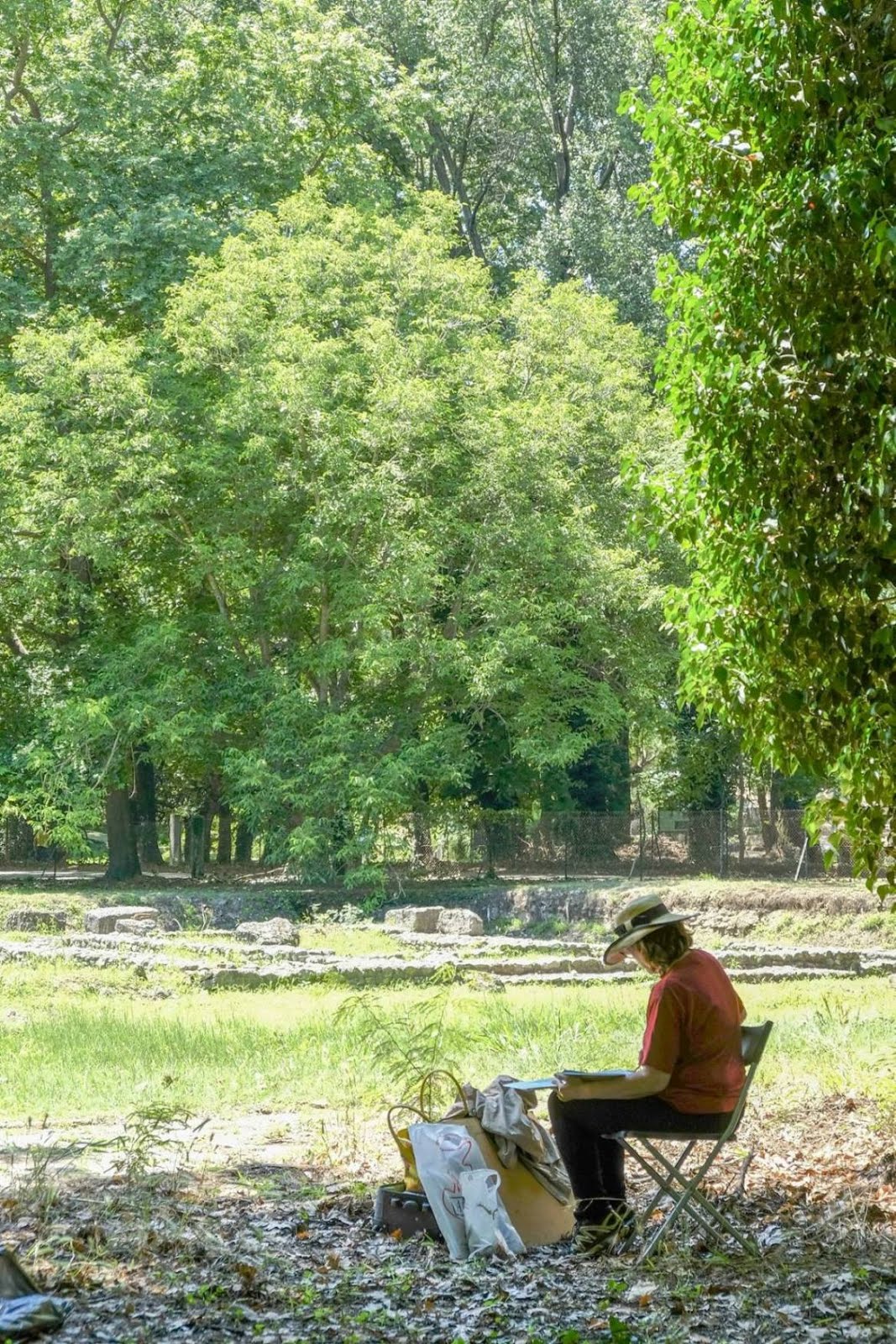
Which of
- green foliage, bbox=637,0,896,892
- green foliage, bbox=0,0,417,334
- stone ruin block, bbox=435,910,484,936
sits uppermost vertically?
green foliage, bbox=0,0,417,334

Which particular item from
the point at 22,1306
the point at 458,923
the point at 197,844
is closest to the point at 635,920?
the point at 22,1306

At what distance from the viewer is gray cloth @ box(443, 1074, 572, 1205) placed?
243 inches

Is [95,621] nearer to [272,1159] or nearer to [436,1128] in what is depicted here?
[272,1159]

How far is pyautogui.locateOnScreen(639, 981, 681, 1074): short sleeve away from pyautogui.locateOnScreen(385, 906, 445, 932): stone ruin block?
17.7m

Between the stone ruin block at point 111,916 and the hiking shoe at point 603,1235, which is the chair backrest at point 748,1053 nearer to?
the hiking shoe at point 603,1235

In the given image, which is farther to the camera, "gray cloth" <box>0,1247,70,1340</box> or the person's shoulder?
the person's shoulder

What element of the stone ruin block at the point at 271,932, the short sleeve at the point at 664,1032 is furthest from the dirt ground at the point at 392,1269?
the stone ruin block at the point at 271,932

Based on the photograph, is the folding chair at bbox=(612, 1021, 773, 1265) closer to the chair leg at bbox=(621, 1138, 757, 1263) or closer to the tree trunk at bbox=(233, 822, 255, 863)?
the chair leg at bbox=(621, 1138, 757, 1263)

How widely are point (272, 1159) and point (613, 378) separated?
2418 centimetres

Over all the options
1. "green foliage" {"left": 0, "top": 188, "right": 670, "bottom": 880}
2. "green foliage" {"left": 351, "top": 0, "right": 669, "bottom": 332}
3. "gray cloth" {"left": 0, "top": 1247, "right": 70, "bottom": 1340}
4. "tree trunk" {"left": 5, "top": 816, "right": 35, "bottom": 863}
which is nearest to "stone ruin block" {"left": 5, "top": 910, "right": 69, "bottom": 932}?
"green foliage" {"left": 0, "top": 188, "right": 670, "bottom": 880}

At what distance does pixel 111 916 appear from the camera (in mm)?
22812

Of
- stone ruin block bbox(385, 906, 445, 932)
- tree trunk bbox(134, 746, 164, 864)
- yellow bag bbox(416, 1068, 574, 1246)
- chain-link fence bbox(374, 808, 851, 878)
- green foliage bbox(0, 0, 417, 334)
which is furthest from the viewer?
tree trunk bbox(134, 746, 164, 864)

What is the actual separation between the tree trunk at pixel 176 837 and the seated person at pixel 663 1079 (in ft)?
113

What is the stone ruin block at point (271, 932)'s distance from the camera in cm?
2155
